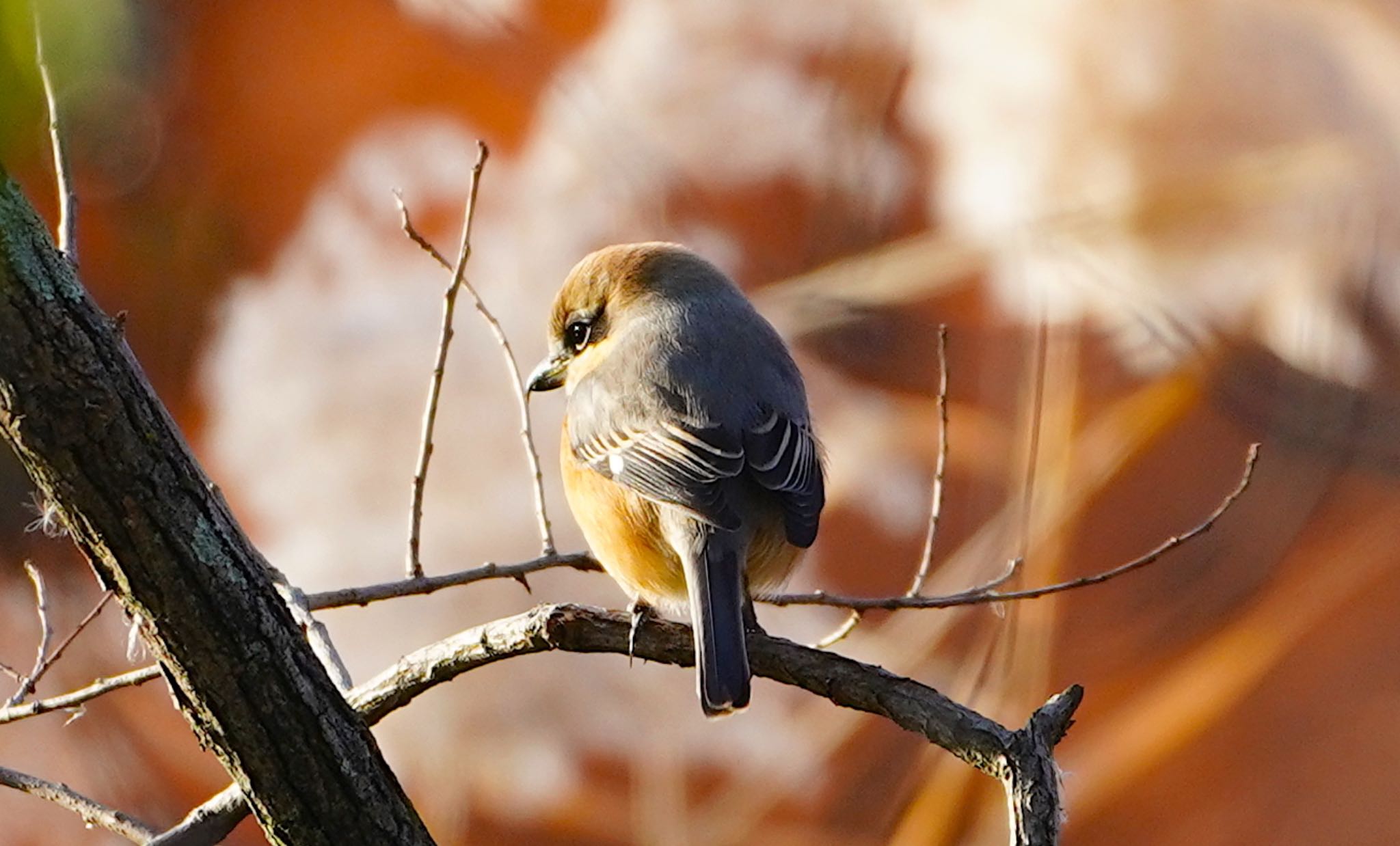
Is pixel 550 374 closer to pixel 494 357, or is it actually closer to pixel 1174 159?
pixel 494 357

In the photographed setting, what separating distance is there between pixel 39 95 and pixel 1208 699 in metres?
4.18

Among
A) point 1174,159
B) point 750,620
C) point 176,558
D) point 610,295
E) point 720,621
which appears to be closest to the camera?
point 176,558

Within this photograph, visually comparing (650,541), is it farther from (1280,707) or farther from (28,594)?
(28,594)

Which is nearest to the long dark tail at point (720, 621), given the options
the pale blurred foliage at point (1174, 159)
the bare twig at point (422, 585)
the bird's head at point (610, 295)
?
the bare twig at point (422, 585)

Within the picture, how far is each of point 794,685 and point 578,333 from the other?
1339 mm

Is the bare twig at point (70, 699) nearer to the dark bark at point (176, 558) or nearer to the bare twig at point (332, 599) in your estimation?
the bare twig at point (332, 599)

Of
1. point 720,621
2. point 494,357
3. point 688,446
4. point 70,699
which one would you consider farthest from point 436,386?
point 494,357

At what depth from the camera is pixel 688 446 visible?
2838mm

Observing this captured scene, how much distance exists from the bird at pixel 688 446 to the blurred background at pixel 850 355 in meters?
1.28

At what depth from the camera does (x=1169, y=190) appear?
4.32 meters

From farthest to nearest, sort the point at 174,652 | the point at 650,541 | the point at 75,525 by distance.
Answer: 1. the point at 650,541
2. the point at 174,652
3. the point at 75,525

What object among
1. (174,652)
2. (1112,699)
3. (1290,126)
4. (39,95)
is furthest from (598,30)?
(39,95)

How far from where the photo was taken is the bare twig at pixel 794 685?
1911 millimetres

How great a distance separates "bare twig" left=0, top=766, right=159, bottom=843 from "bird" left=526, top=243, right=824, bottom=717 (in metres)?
0.92
